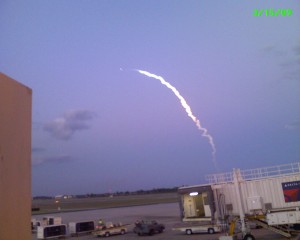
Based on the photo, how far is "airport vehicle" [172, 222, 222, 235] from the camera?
36.0 meters

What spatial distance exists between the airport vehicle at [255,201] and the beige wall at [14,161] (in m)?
25.8

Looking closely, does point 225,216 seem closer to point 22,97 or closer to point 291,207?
point 291,207

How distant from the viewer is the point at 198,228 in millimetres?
37000

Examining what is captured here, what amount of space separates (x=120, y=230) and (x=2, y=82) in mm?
44477

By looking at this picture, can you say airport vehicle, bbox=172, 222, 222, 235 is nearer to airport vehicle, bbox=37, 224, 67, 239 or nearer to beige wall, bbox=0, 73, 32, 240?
airport vehicle, bbox=37, 224, 67, 239

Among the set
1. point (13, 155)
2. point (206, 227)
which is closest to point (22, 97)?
point (13, 155)

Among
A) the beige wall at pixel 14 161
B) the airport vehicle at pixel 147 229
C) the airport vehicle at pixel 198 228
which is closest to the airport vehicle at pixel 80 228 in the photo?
the airport vehicle at pixel 147 229

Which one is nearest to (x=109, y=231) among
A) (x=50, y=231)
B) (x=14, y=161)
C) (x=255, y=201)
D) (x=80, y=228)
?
(x=80, y=228)

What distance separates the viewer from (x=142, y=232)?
41.5 meters

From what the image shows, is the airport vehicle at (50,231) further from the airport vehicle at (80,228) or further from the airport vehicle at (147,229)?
the airport vehicle at (147,229)

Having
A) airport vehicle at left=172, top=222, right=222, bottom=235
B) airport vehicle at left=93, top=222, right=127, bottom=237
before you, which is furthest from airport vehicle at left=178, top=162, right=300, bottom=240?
airport vehicle at left=93, top=222, right=127, bottom=237

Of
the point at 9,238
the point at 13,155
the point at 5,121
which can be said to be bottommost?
the point at 9,238

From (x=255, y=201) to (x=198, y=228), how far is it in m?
10.3

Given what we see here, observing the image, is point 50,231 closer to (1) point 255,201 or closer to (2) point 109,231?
(2) point 109,231
